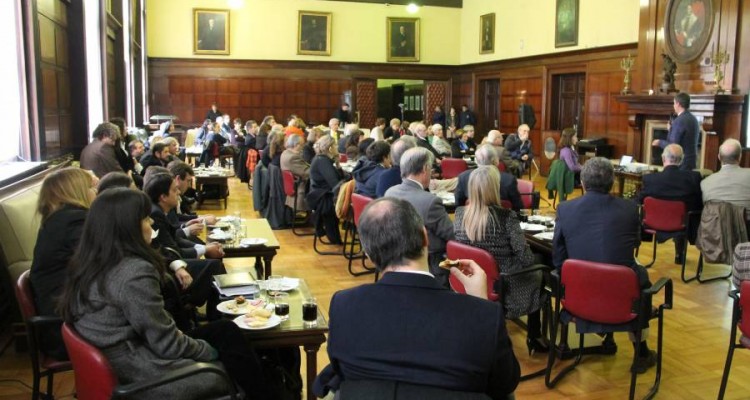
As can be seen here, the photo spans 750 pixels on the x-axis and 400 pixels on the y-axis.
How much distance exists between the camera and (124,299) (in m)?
2.41

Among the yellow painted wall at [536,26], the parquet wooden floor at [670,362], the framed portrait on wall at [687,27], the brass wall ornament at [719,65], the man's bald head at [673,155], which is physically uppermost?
the yellow painted wall at [536,26]

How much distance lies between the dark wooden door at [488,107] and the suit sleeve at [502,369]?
17437mm

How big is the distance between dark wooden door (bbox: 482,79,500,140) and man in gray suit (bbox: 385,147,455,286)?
1468 cm

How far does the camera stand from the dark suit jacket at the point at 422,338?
1808mm

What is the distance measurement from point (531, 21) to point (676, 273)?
37.3ft

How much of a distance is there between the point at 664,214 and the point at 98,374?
5551 millimetres

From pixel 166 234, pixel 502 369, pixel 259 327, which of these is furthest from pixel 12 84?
pixel 502 369

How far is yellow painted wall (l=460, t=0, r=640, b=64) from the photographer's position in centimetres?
1351

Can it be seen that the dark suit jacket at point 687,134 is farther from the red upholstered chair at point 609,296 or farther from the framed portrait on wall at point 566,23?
the framed portrait on wall at point 566,23

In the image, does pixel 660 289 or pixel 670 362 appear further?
pixel 670 362

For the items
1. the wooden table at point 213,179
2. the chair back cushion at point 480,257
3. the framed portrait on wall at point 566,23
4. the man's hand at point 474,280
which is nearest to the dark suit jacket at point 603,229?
the chair back cushion at point 480,257

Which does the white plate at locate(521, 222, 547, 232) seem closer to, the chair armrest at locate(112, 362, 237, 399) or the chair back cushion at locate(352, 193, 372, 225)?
the chair back cushion at locate(352, 193, 372, 225)

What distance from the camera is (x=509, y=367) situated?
6.31 ft

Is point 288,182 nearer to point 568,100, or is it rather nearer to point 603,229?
point 603,229
